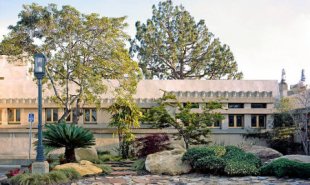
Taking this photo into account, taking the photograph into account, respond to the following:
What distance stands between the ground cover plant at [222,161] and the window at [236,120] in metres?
10.0

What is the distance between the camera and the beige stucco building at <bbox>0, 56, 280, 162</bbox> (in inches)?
873

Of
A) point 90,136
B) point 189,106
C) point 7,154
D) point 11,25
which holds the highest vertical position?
point 11,25

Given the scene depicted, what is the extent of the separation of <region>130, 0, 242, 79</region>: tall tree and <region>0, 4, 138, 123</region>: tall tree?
47.3 ft

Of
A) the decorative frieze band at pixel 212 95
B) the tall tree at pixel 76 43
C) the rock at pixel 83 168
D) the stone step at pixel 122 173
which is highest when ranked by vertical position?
the tall tree at pixel 76 43

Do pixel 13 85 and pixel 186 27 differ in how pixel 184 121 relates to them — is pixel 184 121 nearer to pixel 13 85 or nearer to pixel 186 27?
pixel 13 85

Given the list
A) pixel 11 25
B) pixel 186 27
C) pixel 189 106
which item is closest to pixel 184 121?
pixel 189 106

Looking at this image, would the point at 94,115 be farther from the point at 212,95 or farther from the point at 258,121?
the point at 258,121

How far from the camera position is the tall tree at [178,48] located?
3419cm

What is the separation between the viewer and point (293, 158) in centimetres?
1242

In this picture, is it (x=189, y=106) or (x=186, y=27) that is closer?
(x=189, y=106)

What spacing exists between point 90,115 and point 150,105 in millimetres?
3888

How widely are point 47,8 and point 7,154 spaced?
8766mm

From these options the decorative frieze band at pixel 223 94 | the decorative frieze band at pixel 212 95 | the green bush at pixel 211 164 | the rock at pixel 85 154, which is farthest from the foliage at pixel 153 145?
the decorative frieze band at pixel 223 94

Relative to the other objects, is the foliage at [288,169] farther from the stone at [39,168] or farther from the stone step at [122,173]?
the stone at [39,168]
